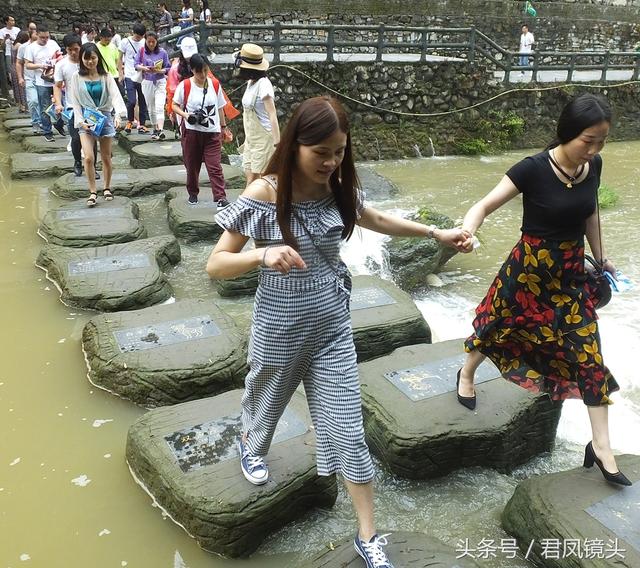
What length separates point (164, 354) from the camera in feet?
12.3

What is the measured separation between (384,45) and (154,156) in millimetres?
6141

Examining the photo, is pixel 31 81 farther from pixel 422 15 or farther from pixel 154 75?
pixel 422 15

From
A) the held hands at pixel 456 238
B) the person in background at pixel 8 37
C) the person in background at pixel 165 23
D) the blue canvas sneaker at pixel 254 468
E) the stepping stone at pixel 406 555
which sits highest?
the person in background at pixel 165 23

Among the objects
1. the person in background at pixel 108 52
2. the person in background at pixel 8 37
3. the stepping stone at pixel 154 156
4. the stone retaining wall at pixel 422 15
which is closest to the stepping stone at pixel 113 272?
the stepping stone at pixel 154 156

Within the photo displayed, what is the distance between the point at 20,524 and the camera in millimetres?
2682

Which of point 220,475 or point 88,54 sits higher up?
point 88,54

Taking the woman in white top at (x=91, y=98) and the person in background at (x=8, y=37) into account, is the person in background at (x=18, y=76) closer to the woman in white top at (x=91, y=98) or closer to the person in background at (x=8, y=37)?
the person in background at (x=8, y=37)

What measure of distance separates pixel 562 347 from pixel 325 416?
123 cm

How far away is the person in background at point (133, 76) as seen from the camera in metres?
9.60

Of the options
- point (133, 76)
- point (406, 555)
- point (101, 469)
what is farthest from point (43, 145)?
point (406, 555)

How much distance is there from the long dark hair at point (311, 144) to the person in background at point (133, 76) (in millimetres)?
8223

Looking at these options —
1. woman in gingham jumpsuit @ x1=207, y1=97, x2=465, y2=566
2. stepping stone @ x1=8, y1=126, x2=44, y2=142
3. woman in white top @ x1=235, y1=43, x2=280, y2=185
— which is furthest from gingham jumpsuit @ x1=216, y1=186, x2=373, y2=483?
stepping stone @ x1=8, y1=126, x2=44, y2=142

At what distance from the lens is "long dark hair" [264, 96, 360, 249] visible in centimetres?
203

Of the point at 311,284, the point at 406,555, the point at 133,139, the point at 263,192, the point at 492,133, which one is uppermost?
the point at 263,192
